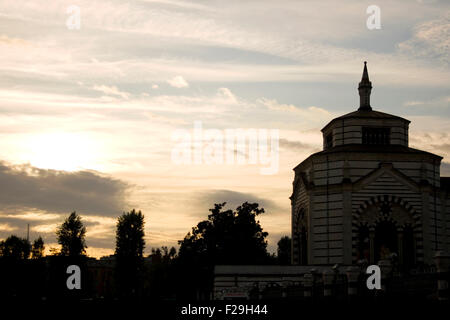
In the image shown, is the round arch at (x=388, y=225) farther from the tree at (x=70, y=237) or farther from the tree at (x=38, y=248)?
the tree at (x=38, y=248)

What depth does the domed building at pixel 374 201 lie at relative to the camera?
183ft

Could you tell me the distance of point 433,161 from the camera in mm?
58594

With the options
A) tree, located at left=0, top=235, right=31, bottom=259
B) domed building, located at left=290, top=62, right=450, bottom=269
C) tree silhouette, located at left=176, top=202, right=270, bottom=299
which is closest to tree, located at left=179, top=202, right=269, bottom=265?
tree silhouette, located at left=176, top=202, right=270, bottom=299

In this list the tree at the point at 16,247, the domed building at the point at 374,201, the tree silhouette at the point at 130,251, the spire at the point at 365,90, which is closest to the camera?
the domed building at the point at 374,201

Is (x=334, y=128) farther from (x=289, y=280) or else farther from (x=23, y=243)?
(x=23, y=243)

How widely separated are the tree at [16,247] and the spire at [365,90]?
211 ft

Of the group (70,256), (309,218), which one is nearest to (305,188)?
(309,218)

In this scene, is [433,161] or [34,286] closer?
[433,161]

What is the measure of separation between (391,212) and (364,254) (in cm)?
422

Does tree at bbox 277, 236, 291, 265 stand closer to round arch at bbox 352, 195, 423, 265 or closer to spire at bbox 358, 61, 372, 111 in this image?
spire at bbox 358, 61, 372, 111

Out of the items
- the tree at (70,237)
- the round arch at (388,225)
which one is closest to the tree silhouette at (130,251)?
the tree at (70,237)

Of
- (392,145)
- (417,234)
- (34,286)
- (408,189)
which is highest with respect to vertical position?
(392,145)

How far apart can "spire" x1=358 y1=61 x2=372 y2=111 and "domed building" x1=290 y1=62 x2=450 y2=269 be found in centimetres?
303

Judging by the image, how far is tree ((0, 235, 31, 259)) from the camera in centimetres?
10711
